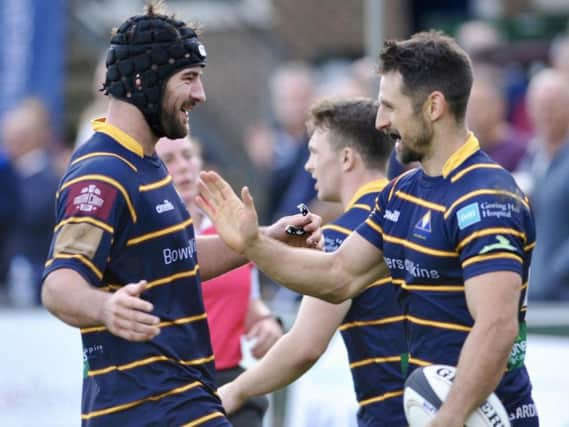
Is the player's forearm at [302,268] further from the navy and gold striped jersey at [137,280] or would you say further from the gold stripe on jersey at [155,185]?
the gold stripe on jersey at [155,185]

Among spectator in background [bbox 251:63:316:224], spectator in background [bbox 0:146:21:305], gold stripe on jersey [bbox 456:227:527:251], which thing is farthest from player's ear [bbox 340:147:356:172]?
spectator in background [bbox 0:146:21:305]

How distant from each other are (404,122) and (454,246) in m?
0.58

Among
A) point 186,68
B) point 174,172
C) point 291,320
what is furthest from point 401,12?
point 186,68

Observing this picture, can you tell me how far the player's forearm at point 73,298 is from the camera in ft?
17.5

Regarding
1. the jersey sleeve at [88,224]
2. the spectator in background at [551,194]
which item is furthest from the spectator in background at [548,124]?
the jersey sleeve at [88,224]

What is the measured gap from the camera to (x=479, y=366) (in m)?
5.48

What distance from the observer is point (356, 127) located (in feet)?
23.6

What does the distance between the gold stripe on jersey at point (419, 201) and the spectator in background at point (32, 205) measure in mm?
7268

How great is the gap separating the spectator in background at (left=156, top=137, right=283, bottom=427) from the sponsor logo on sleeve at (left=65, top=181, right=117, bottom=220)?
198 centimetres

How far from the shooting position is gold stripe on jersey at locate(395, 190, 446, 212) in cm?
577

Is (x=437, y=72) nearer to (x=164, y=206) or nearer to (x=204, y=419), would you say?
(x=164, y=206)

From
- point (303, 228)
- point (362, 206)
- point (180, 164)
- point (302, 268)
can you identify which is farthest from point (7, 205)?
point (302, 268)

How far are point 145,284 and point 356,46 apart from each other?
1566 centimetres

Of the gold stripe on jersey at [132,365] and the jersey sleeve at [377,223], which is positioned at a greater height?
the jersey sleeve at [377,223]
